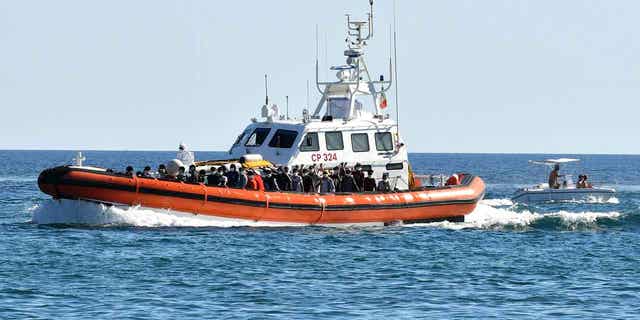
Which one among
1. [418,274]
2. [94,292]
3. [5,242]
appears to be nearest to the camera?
[94,292]

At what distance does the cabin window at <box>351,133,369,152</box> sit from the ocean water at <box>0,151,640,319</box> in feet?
9.74

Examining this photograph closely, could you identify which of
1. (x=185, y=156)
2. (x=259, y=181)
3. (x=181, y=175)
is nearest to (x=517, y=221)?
(x=259, y=181)

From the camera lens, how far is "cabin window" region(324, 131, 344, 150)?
114ft

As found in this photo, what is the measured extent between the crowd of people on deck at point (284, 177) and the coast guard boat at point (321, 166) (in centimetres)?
43

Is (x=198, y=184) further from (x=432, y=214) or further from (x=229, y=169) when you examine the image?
(x=432, y=214)

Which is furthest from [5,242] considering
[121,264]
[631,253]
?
[631,253]

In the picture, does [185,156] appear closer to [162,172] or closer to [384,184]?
[162,172]

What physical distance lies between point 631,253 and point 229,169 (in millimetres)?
10305

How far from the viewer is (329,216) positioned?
1261 inches

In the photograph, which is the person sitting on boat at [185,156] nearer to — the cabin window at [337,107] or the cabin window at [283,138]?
the cabin window at [283,138]

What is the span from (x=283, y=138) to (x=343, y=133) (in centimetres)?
170

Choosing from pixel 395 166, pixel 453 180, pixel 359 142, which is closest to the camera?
pixel 359 142

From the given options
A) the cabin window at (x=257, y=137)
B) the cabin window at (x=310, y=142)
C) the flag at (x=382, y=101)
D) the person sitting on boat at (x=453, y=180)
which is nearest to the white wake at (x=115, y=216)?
the cabin window at (x=310, y=142)

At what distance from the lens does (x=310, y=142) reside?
113 ft
